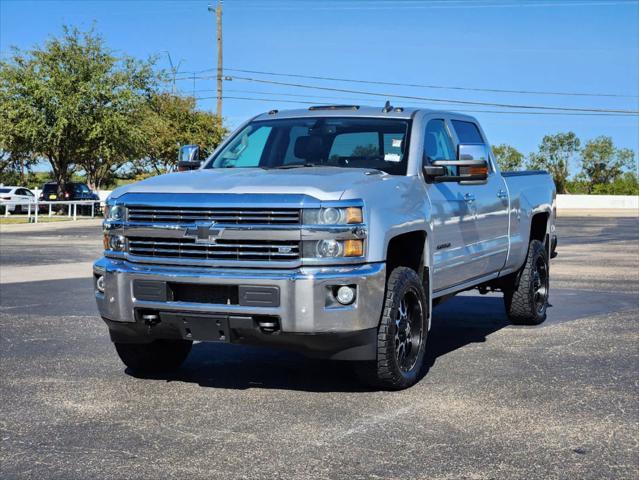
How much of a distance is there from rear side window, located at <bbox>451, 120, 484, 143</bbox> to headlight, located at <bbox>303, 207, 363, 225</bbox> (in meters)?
2.83

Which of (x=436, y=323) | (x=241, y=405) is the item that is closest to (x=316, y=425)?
(x=241, y=405)

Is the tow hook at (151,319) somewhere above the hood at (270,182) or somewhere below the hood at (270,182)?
below

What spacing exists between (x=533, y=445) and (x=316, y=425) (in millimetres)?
1272

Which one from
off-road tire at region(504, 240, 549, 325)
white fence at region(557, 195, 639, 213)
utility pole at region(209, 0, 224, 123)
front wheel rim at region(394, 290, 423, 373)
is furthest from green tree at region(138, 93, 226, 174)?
front wheel rim at region(394, 290, 423, 373)

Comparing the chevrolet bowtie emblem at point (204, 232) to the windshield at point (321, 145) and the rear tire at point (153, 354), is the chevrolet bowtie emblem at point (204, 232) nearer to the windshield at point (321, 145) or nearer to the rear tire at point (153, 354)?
the rear tire at point (153, 354)

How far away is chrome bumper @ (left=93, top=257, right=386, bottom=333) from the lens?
232 inches

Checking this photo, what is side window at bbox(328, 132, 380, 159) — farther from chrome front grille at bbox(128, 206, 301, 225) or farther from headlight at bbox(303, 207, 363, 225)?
chrome front grille at bbox(128, 206, 301, 225)

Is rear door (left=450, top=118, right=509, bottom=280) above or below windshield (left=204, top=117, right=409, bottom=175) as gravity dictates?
below

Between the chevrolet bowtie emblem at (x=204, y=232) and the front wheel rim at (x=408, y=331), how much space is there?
4.60ft

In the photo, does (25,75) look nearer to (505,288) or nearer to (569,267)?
(569,267)

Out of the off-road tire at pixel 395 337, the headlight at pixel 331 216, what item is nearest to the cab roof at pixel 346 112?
the off-road tire at pixel 395 337

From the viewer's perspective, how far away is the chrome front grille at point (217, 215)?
5.94 meters

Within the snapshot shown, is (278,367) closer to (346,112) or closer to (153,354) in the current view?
(153,354)

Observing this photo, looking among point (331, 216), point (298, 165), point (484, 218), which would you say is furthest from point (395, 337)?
point (484, 218)
